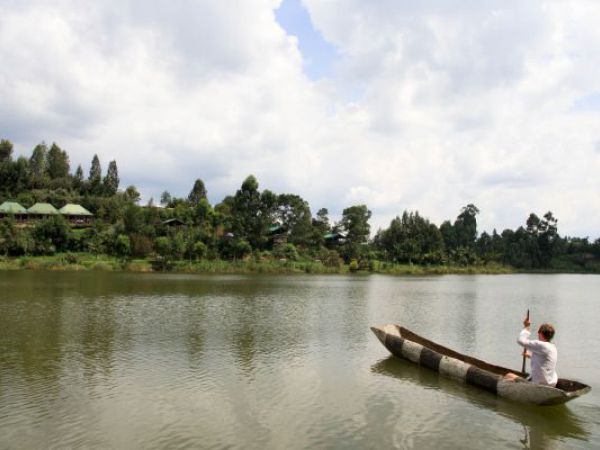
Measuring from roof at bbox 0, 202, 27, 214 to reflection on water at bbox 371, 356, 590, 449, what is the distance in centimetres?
11083

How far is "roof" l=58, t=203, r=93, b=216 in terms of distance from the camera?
111438mm

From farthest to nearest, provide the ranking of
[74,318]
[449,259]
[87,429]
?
[449,259], [74,318], [87,429]

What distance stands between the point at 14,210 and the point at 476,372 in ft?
381

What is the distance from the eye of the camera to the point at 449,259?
120 metres

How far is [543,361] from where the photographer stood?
13914 millimetres

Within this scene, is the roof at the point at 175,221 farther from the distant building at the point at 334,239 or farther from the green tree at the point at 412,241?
the green tree at the point at 412,241

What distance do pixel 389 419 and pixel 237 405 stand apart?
4321 mm

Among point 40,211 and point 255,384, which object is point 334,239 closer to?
point 40,211

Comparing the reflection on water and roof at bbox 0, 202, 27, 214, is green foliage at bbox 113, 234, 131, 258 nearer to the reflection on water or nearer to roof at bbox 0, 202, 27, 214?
roof at bbox 0, 202, 27, 214

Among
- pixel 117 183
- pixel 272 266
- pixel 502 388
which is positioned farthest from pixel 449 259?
pixel 502 388

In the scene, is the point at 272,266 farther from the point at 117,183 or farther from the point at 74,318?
the point at 117,183

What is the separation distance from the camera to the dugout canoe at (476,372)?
539 inches

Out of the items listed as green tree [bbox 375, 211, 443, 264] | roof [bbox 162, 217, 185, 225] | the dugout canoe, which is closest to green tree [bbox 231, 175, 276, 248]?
roof [bbox 162, 217, 185, 225]

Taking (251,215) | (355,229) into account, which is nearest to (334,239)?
(355,229)
